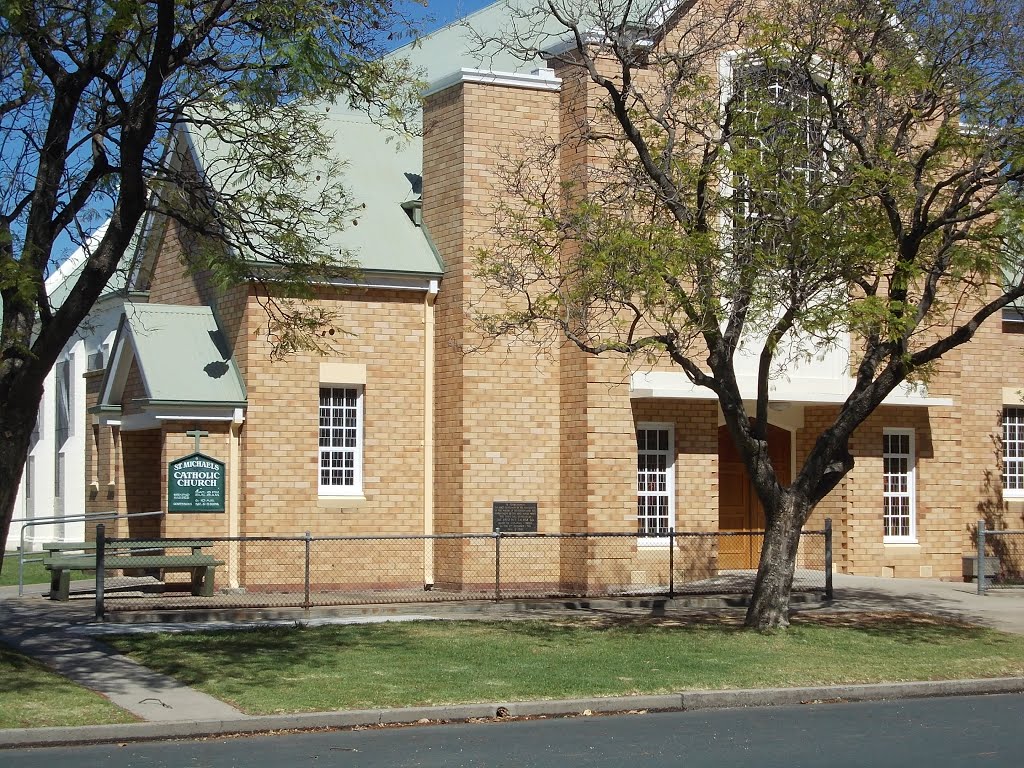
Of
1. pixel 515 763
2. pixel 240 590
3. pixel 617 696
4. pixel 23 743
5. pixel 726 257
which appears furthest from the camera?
pixel 240 590

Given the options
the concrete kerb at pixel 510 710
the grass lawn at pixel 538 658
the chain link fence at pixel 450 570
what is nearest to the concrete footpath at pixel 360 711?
the concrete kerb at pixel 510 710

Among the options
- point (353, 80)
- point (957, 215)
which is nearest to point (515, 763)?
point (353, 80)

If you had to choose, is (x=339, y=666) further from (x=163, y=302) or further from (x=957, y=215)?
(x=163, y=302)

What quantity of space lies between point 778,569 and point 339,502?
8310mm

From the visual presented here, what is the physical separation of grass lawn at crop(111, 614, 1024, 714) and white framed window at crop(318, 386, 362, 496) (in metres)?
5.41

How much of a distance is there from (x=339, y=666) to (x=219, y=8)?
23.6 ft

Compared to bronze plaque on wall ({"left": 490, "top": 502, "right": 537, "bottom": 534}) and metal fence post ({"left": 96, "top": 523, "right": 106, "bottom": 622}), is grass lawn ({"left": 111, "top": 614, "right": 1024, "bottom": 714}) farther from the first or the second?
bronze plaque on wall ({"left": 490, "top": 502, "right": 537, "bottom": 534})

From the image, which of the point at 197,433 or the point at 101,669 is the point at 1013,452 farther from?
the point at 101,669

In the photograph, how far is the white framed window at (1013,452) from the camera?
27.7 metres

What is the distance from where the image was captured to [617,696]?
530 inches

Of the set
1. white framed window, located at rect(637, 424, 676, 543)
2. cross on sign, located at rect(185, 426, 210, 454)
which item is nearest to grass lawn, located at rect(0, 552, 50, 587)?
cross on sign, located at rect(185, 426, 210, 454)

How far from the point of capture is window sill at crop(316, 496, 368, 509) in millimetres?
22969

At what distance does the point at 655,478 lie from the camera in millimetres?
23766

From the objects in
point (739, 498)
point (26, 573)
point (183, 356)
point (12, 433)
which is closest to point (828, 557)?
point (739, 498)
